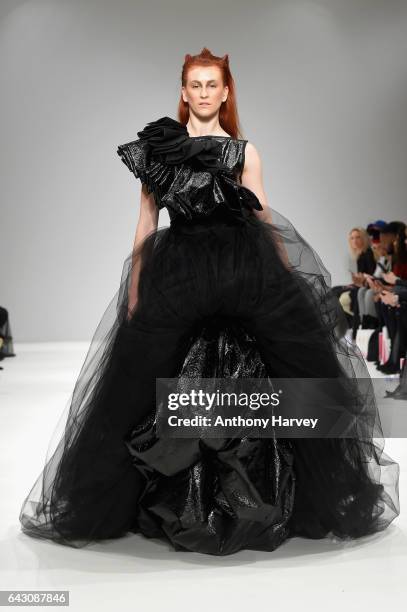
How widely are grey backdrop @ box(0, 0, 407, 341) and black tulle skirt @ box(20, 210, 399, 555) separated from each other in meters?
7.30

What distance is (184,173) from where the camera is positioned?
7.55 feet

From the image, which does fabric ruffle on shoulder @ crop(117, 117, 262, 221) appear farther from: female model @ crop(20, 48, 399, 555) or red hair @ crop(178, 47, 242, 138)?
red hair @ crop(178, 47, 242, 138)

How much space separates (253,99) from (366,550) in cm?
807

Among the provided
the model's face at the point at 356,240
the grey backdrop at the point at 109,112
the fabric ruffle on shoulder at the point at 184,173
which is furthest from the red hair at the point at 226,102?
the grey backdrop at the point at 109,112

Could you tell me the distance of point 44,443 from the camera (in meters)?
3.68

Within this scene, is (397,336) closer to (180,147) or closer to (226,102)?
(226,102)

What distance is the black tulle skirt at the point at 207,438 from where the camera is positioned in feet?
6.76

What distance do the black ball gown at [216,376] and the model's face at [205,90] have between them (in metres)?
0.25

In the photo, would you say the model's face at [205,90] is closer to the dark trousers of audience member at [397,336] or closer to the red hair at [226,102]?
Result: the red hair at [226,102]

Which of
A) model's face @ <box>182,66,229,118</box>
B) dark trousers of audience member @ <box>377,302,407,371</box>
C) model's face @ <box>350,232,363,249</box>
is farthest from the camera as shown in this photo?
model's face @ <box>350,232,363,249</box>

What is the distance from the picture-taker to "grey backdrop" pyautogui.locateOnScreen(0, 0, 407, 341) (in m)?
9.54

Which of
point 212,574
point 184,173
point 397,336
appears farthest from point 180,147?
point 397,336

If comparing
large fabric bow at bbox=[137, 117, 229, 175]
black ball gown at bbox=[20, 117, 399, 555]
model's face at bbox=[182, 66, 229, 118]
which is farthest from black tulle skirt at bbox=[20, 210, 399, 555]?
model's face at bbox=[182, 66, 229, 118]

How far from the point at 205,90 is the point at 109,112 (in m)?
7.31
